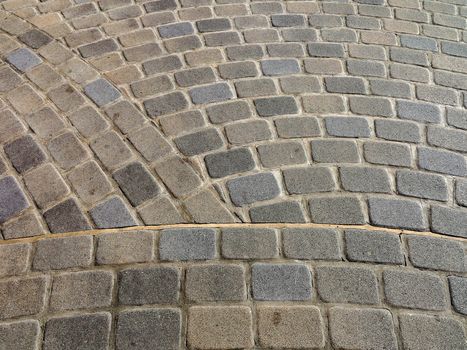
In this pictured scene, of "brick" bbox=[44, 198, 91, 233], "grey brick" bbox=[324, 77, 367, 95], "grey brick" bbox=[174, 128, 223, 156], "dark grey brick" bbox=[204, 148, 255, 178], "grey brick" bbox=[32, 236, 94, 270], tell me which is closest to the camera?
"grey brick" bbox=[32, 236, 94, 270]

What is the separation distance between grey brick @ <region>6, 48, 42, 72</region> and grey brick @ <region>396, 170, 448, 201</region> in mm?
2594

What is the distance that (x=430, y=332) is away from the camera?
2.08 metres

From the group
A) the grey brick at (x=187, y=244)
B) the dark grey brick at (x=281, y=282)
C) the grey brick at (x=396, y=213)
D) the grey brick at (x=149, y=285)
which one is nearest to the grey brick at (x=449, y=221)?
the grey brick at (x=396, y=213)

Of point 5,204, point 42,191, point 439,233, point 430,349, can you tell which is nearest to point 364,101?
point 439,233

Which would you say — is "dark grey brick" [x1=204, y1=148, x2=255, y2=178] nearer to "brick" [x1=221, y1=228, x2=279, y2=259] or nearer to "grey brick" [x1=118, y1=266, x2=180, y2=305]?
"brick" [x1=221, y1=228, x2=279, y2=259]

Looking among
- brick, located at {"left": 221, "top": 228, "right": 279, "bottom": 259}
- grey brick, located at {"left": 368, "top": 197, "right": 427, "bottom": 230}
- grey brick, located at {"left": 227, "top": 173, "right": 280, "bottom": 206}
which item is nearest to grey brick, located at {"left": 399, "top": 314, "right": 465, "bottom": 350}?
grey brick, located at {"left": 368, "top": 197, "right": 427, "bottom": 230}

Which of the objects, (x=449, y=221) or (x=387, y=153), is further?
(x=387, y=153)

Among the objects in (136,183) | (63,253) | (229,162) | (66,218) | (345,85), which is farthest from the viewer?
(345,85)

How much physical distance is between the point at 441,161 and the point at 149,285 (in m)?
1.87

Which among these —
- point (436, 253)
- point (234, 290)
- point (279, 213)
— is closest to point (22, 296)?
point (234, 290)

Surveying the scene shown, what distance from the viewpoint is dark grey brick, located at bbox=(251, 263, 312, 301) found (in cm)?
217

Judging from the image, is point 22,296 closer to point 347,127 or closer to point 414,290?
point 414,290

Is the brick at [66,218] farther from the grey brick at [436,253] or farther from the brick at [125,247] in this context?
the grey brick at [436,253]

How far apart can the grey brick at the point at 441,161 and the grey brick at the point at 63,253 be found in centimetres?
196
